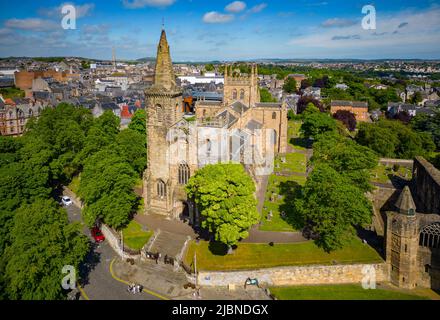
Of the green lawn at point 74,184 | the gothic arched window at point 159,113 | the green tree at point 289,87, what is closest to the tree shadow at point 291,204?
the gothic arched window at point 159,113

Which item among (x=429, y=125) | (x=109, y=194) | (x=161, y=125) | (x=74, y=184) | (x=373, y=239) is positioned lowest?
(x=373, y=239)

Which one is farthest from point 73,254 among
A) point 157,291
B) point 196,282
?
point 196,282

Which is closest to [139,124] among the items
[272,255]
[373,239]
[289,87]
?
[272,255]

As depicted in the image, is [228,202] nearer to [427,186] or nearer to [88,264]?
[88,264]

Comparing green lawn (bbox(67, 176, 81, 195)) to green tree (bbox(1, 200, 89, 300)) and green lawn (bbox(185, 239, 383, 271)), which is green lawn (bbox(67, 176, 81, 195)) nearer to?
green tree (bbox(1, 200, 89, 300))

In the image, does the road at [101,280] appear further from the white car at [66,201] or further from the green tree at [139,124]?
the green tree at [139,124]

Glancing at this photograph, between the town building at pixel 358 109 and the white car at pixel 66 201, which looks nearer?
the white car at pixel 66 201
